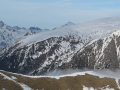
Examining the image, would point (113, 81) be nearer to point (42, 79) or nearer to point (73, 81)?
point (73, 81)

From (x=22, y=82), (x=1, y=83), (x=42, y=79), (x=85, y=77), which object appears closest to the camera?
(x=1, y=83)

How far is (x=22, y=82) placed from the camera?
130 meters

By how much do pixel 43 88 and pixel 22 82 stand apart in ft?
36.1

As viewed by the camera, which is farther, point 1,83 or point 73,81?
point 73,81

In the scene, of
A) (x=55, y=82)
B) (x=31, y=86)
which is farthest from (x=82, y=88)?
(x=31, y=86)

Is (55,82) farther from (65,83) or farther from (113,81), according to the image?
(113,81)

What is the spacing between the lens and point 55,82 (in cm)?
Answer: 13788

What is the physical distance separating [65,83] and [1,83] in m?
32.6

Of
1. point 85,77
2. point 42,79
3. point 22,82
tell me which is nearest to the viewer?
point 22,82

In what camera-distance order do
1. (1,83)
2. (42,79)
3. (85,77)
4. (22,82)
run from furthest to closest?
1. (85,77)
2. (42,79)
3. (22,82)
4. (1,83)

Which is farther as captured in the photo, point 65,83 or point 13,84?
point 65,83

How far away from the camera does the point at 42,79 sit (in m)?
139

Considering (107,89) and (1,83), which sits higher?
(1,83)

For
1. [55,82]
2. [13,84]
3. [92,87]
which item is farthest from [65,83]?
[13,84]
